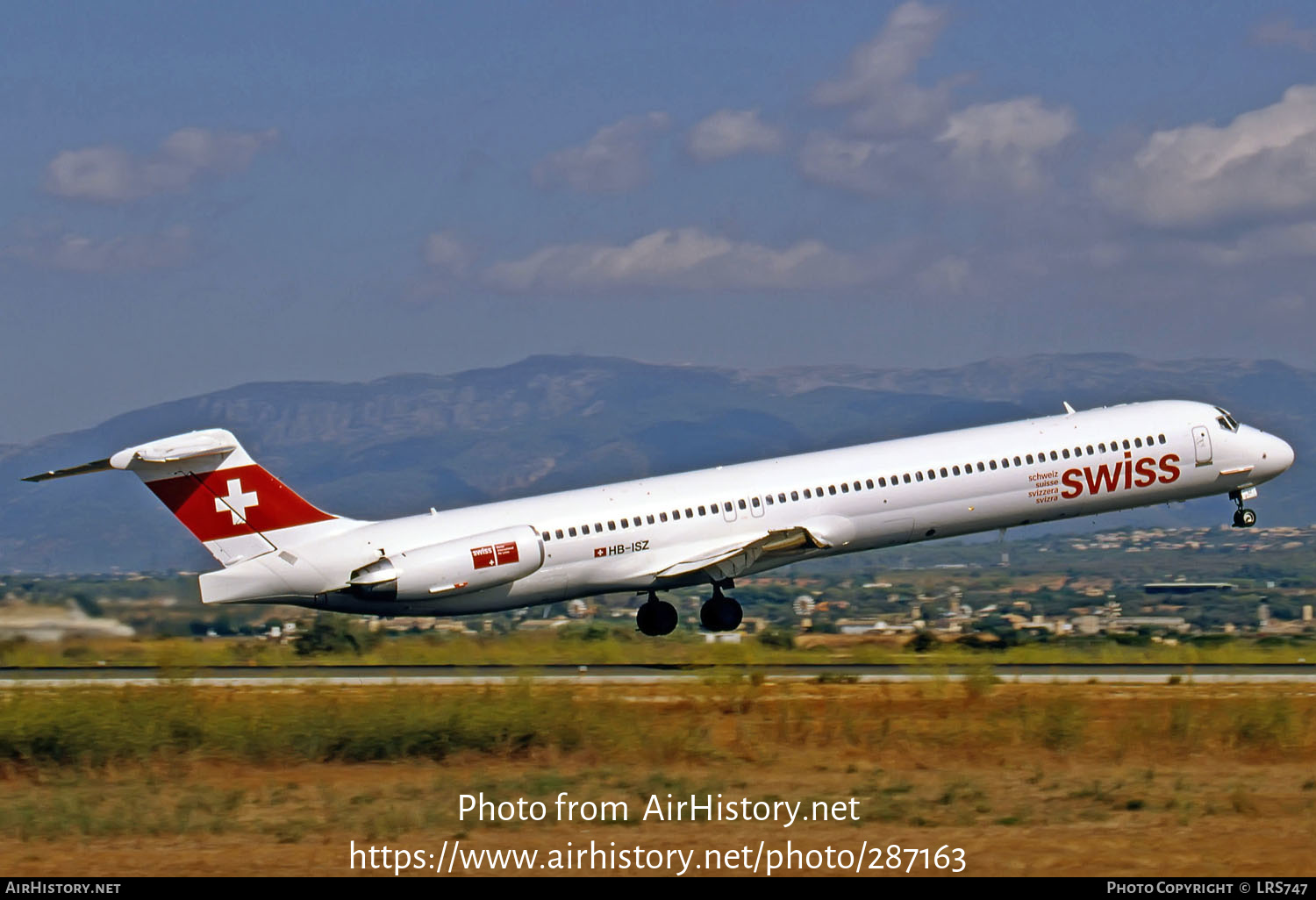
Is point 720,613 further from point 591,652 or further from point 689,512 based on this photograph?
point 591,652

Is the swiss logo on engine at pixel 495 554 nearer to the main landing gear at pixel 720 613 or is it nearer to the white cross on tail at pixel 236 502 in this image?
the white cross on tail at pixel 236 502

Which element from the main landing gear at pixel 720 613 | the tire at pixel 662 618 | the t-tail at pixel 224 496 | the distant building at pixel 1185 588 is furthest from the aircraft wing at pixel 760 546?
the distant building at pixel 1185 588

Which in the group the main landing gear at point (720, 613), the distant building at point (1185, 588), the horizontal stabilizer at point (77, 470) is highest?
the horizontal stabilizer at point (77, 470)

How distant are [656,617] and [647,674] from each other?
20.4 feet

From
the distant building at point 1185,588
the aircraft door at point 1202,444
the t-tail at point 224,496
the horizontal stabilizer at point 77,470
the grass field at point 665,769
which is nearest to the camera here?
the grass field at point 665,769

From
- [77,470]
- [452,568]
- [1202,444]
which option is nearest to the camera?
[77,470]

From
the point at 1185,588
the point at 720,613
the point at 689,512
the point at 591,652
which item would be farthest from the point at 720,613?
the point at 1185,588

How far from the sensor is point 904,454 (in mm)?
43469

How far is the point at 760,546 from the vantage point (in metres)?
42.3

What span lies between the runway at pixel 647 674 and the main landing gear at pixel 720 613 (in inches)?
153

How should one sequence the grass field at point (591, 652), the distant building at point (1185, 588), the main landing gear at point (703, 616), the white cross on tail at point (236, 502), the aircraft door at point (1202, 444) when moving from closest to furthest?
the white cross on tail at point (236, 502) < the grass field at point (591, 652) < the main landing gear at point (703, 616) < the aircraft door at point (1202, 444) < the distant building at point (1185, 588)

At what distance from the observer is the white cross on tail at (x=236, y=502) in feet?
130
